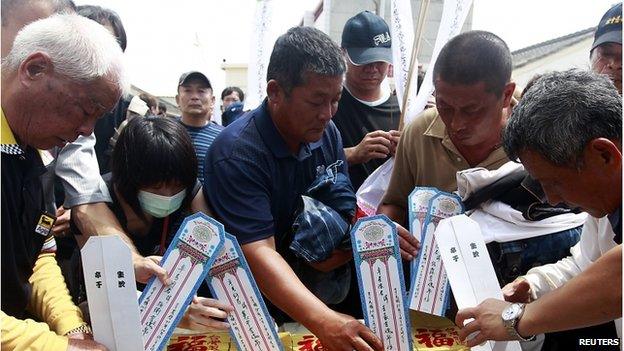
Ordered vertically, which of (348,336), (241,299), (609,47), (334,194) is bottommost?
(348,336)

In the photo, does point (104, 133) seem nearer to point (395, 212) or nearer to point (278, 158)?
point (278, 158)

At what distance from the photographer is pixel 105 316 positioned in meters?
1.32

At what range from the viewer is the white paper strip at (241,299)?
4.92ft

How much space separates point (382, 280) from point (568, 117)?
0.62m

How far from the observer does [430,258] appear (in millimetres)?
1650

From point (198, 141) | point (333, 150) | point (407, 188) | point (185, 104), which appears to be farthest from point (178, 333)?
point (185, 104)

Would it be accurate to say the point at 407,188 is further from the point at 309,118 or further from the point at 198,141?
the point at 198,141

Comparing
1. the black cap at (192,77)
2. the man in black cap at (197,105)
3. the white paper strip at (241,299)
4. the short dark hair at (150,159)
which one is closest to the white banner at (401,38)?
the short dark hair at (150,159)

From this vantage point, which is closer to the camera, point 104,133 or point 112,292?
point 112,292

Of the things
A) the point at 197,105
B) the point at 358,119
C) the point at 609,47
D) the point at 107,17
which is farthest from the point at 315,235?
the point at 197,105

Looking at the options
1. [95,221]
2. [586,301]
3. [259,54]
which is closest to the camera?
[586,301]

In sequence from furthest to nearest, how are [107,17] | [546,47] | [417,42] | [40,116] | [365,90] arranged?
[546,47]
[365,90]
[107,17]
[417,42]
[40,116]

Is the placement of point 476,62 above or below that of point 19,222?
above

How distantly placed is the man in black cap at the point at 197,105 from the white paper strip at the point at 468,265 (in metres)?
2.30
